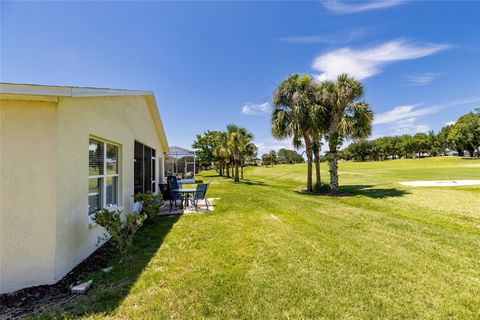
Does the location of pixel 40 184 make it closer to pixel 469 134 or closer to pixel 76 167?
pixel 76 167

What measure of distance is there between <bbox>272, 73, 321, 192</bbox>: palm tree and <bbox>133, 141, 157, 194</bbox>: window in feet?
28.5

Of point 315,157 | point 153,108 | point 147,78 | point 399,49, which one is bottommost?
point 315,157

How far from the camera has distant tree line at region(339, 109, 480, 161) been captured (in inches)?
2088

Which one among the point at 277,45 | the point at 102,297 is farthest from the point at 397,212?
the point at 277,45

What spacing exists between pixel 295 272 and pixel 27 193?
4.35 metres

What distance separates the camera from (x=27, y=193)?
11.5ft

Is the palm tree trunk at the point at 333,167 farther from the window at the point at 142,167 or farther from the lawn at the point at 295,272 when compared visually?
the window at the point at 142,167

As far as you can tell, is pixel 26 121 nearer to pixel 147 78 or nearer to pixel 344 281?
pixel 344 281

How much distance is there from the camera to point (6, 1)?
4734mm

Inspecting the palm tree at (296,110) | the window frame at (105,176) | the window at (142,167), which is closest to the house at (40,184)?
the window frame at (105,176)

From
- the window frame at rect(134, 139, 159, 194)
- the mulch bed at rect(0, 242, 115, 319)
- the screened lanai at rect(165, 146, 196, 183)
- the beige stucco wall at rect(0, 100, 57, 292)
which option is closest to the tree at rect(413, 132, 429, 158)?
the screened lanai at rect(165, 146, 196, 183)

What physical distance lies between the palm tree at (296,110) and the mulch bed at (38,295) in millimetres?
13063

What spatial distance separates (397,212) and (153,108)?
35.9 feet

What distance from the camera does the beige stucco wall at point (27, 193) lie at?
3430 mm
